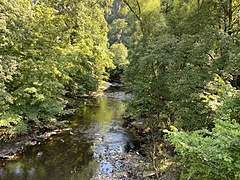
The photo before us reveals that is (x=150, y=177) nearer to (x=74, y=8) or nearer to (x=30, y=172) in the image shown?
(x=30, y=172)

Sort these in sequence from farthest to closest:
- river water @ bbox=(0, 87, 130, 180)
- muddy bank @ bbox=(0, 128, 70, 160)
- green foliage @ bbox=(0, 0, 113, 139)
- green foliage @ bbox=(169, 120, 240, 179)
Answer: muddy bank @ bbox=(0, 128, 70, 160), green foliage @ bbox=(0, 0, 113, 139), river water @ bbox=(0, 87, 130, 180), green foliage @ bbox=(169, 120, 240, 179)

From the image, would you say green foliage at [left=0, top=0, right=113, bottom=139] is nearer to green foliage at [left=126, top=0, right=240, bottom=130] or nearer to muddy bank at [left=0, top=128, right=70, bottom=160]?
muddy bank at [left=0, top=128, right=70, bottom=160]

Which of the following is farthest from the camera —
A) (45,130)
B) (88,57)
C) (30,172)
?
(88,57)

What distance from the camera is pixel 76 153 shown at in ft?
37.2

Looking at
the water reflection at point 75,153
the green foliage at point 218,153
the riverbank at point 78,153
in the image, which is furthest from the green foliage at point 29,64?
the green foliage at point 218,153

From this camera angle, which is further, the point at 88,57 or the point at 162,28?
the point at 88,57

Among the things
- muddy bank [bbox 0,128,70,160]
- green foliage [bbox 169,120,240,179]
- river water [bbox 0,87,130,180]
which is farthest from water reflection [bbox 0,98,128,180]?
green foliage [bbox 169,120,240,179]

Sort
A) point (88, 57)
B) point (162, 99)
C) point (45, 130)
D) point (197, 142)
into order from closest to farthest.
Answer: point (197, 142), point (162, 99), point (45, 130), point (88, 57)

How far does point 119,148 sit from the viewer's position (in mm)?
12086

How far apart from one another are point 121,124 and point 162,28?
688 centimetres

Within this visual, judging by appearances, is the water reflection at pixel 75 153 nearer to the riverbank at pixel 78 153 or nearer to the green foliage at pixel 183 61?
the riverbank at pixel 78 153

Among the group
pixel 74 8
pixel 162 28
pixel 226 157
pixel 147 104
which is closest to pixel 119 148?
pixel 147 104

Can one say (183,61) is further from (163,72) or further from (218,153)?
(218,153)

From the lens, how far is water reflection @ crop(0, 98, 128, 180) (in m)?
9.27
